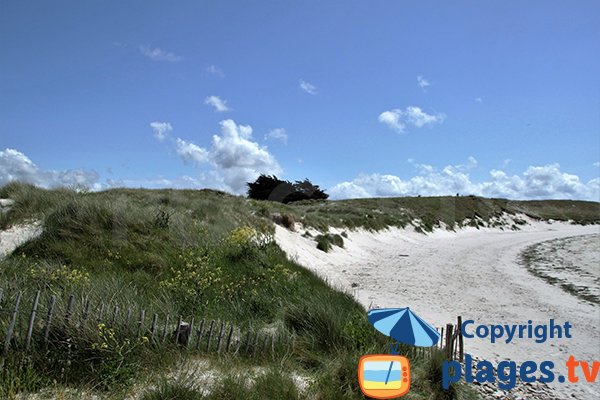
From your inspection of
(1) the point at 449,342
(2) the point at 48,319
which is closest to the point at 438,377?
(1) the point at 449,342

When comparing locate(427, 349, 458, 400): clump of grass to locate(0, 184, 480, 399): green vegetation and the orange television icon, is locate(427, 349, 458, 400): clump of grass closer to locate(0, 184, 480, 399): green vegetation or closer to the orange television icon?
locate(0, 184, 480, 399): green vegetation

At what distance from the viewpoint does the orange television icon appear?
4.27 m

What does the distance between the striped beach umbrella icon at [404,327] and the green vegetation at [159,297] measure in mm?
1077

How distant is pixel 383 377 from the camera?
4.30 meters

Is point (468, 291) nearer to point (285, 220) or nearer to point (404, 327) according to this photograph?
point (285, 220)

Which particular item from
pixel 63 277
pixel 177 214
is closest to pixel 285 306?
pixel 63 277

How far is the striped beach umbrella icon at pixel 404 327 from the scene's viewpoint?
436cm

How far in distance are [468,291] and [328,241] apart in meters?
8.33

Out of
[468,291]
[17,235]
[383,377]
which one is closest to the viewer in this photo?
[383,377]

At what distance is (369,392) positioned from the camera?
425 centimetres

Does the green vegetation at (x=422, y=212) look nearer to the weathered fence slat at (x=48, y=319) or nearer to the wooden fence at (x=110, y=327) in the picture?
the wooden fence at (x=110, y=327)

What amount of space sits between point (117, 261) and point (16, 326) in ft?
14.0

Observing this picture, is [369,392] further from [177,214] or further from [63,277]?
[177,214]

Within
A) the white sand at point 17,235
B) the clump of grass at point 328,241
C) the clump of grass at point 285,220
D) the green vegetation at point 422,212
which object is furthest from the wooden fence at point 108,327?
the green vegetation at point 422,212
